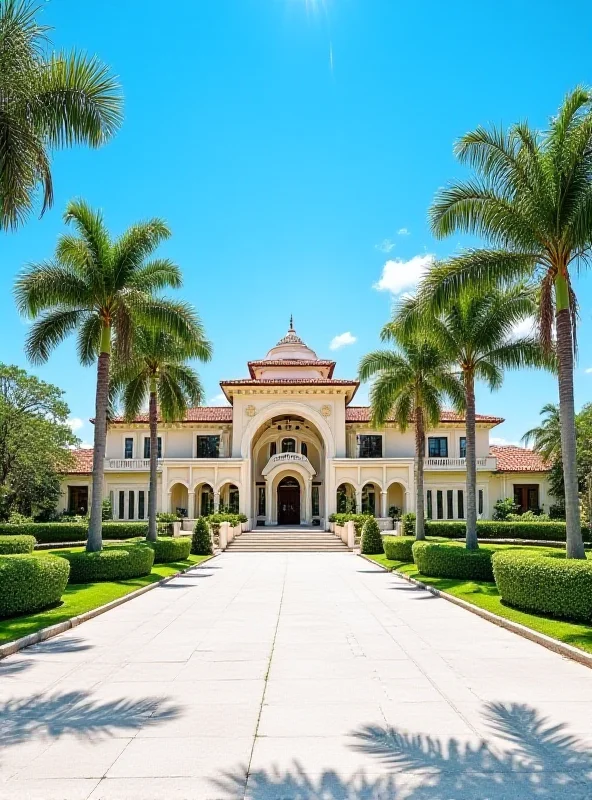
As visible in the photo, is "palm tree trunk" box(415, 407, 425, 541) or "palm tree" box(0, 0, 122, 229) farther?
"palm tree trunk" box(415, 407, 425, 541)

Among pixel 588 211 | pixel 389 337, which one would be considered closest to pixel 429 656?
pixel 588 211

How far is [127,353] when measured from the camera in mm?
19125

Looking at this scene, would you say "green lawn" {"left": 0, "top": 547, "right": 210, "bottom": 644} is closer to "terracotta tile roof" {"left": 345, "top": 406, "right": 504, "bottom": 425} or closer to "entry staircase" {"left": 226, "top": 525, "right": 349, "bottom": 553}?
"entry staircase" {"left": 226, "top": 525, "right": 349, "bottom": 553}

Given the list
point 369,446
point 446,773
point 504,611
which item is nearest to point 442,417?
point 369,446

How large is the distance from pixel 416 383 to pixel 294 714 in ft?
68.9

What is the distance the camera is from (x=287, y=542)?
3675 cm

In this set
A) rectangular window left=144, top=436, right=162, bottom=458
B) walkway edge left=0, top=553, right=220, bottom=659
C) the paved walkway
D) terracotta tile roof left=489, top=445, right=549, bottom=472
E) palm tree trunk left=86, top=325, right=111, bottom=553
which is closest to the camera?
the paved walkway

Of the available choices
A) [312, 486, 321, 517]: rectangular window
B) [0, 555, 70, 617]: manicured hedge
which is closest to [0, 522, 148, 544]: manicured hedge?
[312, 486, 321, 517]: rectangular window

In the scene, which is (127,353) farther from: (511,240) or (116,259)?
(511,240)

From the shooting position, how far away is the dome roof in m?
51.1

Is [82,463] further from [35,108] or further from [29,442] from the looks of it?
[35,108]

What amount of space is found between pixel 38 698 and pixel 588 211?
13.0 m

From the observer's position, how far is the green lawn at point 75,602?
11219 millimetres

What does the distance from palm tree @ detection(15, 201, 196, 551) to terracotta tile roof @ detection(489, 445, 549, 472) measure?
31.8 m
